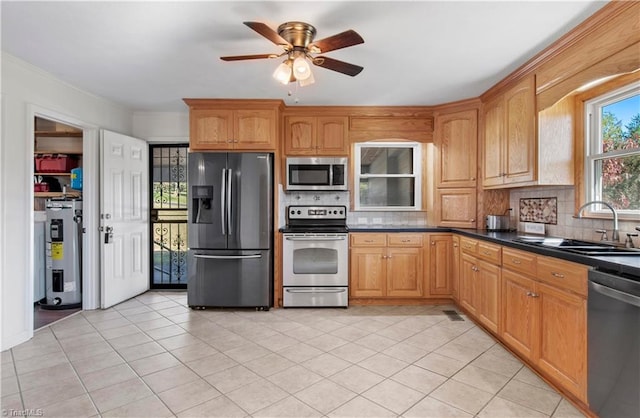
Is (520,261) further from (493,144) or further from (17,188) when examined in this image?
(17,188)

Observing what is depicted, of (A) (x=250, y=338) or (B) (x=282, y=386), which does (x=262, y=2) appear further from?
(A) (x=250, y=338)

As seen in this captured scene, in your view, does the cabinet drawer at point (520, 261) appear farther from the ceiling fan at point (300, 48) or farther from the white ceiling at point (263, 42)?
the ceiling fan at point (300, 48)

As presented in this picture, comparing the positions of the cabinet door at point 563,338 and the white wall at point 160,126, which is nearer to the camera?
the cabinet door at point 563,338

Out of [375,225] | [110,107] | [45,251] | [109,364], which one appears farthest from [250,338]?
[110,107]

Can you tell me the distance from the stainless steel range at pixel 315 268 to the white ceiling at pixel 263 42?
160 centimetres

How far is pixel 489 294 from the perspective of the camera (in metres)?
2.95

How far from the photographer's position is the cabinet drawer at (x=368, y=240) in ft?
12.7

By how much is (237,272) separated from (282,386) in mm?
1785

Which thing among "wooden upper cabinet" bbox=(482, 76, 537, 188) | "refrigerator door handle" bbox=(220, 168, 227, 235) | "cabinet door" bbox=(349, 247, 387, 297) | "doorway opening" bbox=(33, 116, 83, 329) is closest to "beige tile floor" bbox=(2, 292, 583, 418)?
"cabinet door" bbox=(349, 247, 387, 297)

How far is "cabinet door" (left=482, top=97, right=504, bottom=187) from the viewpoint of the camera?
3.33 m

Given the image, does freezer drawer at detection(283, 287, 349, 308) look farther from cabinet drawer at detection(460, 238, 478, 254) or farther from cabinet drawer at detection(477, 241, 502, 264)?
cabinet drawer at detection(477, 241, 502, 264)

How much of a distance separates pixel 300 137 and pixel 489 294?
8.73 feet

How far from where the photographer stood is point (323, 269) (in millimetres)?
3842

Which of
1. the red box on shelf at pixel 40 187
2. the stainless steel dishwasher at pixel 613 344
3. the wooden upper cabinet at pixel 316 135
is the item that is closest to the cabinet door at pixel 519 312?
Result: the stainless steel dishwasher at pixel 613 344
